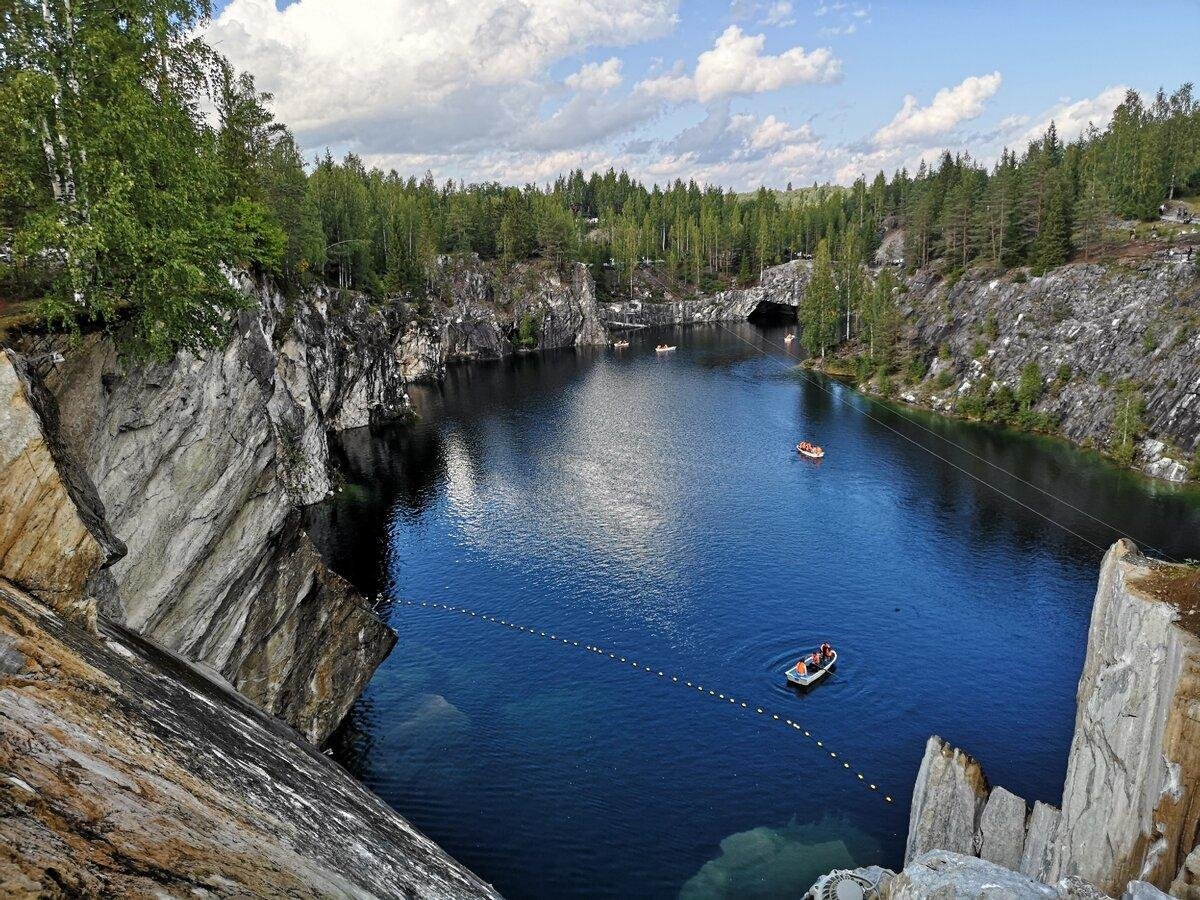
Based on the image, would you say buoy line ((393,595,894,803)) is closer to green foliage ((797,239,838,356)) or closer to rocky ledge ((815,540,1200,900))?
rocky ledge ((815,540,1200,900))

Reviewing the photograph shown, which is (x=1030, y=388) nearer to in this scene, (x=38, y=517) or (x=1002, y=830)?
(x=1002, y=830)

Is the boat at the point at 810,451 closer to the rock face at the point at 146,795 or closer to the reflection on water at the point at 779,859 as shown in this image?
the reflection on water at the point at 779,859

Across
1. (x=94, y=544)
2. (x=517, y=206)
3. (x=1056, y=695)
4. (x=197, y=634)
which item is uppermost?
(x=517, y=206)

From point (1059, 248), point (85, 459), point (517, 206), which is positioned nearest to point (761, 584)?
point (85, 459)

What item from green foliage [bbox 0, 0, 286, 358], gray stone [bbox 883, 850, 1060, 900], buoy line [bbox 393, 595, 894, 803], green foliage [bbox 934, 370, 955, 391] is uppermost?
green foliage [bbox 0, 0, 286, 358]

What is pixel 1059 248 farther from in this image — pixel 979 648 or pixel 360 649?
pixel 360 649

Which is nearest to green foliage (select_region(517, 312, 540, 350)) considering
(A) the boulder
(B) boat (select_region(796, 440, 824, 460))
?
(B) boat (select_region(796, 440, 824, 460))

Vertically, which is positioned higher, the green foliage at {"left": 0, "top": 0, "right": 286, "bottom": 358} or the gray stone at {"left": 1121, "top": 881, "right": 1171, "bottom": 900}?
A: the green foliage at {"left": 0, "top": 0, "right": 286, "bottom": 358}
